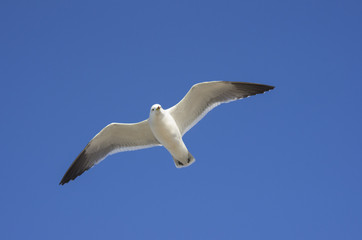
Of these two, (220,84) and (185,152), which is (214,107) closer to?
(220,84)

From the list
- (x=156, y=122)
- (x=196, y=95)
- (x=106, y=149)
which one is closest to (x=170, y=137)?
(x=156, y=122)

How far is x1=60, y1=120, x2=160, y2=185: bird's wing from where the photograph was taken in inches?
429

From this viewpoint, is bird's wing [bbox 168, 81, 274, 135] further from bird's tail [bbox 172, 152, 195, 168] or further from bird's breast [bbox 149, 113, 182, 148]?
bird's tail [bbox 172, 152, 195, 168]

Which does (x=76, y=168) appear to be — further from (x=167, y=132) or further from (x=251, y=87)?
(x=251, y=87)

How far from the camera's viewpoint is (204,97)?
1050 centimetres

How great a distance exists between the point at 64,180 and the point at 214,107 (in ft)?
14.0

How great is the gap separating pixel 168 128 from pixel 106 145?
6.89 ft

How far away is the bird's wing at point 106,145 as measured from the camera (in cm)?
1090

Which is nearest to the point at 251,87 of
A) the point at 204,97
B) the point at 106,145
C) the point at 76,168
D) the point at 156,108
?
the point at 204,97

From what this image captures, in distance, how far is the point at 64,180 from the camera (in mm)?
11039

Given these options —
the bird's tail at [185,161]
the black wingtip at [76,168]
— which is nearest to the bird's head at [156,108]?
the bird's tail at [185,161]

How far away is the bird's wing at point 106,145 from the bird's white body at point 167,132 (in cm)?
75

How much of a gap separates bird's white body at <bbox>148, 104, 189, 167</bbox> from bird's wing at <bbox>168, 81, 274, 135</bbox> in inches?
14.6

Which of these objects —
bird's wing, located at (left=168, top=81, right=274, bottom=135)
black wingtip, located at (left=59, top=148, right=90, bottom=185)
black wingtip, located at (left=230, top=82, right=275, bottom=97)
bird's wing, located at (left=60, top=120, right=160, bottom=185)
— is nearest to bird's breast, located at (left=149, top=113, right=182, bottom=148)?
bird's wing, located at (left=168, top=81, right=274, bottom=135)
